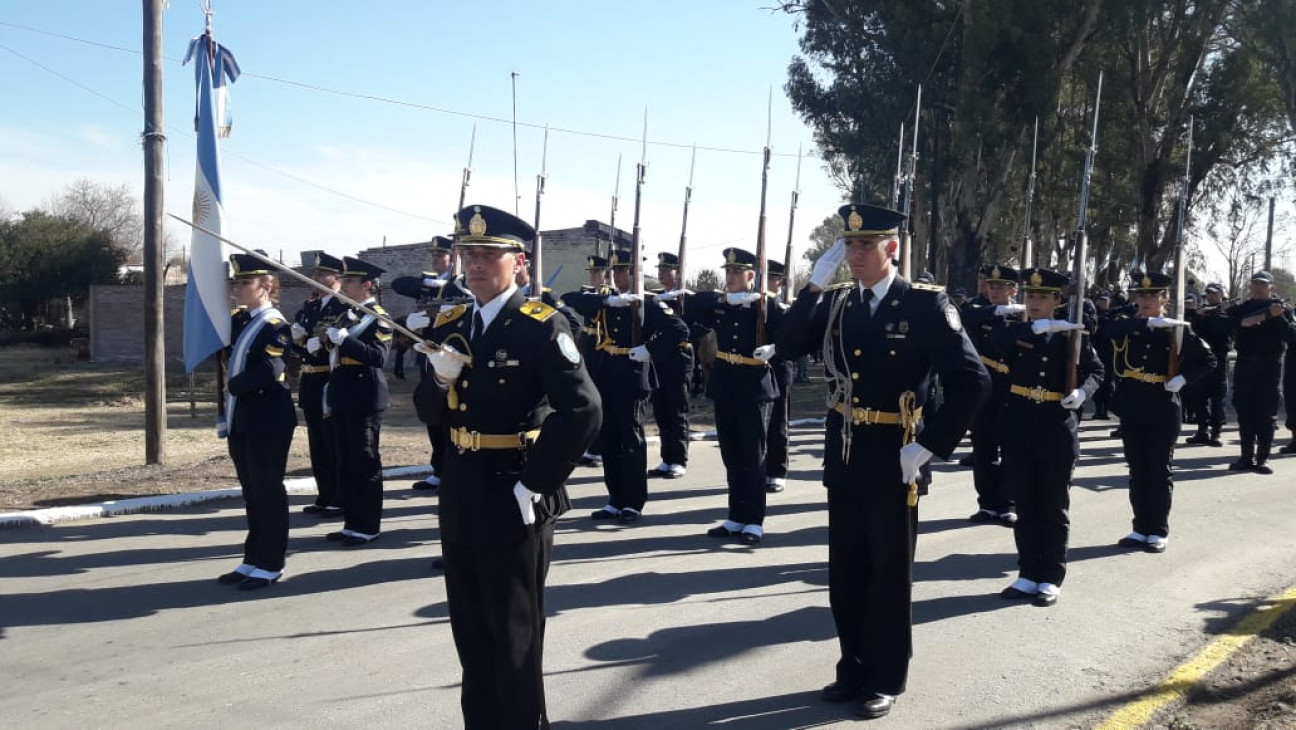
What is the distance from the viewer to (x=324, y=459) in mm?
8305

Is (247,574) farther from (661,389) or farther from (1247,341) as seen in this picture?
(1247,341)

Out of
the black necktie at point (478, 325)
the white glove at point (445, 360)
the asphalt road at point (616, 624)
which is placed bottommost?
the asphalt road at point (616, 624)

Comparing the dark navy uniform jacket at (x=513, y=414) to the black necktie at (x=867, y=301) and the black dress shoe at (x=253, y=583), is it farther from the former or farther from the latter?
the black dress shoe at (x=253, y=583)

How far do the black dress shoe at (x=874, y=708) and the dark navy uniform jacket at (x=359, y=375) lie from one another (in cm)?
451

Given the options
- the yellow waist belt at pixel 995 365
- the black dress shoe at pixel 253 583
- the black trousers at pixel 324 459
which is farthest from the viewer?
the yellow waist belt at pixel 995 365

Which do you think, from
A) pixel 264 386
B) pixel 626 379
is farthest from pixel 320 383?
pixel 626 379

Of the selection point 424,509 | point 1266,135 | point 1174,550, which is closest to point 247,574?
point 424,509

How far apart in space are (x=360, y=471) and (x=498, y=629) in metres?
4.12

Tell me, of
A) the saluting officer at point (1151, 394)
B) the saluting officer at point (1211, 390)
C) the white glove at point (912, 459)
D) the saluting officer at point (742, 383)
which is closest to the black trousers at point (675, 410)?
the saluting officer at point (742, 383)

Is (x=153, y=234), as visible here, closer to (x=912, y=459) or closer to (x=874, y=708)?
(x=912, y=459)

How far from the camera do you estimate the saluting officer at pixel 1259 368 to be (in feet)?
36.5

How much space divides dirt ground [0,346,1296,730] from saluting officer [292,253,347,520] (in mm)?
1604

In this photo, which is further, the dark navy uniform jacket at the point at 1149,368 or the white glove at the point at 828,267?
the dark navy uniform jacket at the point at 1149,368

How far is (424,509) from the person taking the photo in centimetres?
854
